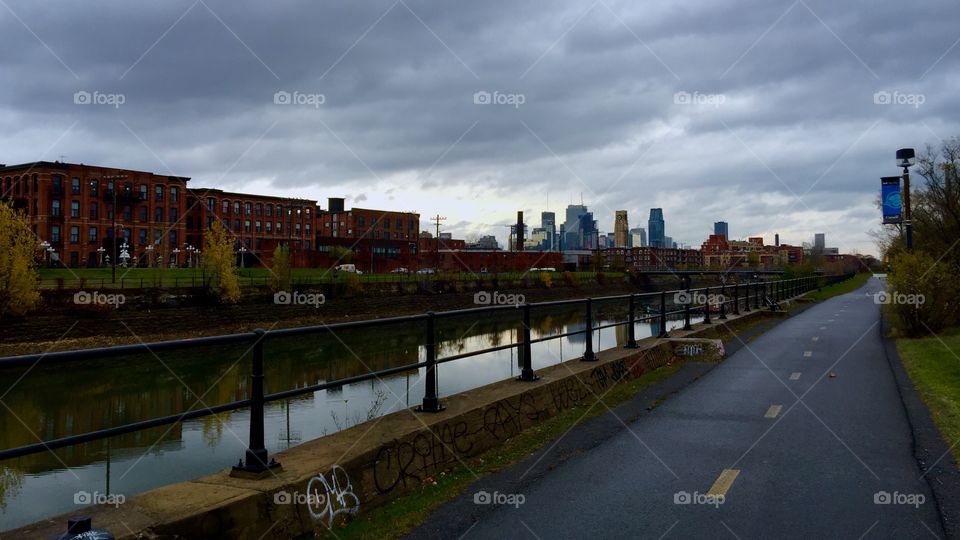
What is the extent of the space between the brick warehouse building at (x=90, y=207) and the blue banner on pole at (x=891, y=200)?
238 feet

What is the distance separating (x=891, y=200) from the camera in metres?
28.6

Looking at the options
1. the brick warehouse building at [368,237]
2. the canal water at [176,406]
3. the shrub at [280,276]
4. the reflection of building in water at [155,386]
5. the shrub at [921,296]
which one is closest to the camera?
the canal water at [176,406]

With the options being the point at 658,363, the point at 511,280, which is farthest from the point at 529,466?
the point at 511,280

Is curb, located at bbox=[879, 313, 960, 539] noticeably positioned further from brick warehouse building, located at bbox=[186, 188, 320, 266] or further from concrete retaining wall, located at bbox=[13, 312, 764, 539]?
brick warehouse building, located at bbox=[186, 188, 320, 266]

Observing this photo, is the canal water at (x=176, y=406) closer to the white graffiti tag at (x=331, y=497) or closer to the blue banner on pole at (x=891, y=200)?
the white graffiti tag at (x=331, y=497)

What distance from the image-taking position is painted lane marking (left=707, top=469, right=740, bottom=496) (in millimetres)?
6150

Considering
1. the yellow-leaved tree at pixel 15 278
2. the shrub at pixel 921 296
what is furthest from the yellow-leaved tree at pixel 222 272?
the shrub at pixel 921 296

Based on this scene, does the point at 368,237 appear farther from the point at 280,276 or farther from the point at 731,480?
the point at 731,480

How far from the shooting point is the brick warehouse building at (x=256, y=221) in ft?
322

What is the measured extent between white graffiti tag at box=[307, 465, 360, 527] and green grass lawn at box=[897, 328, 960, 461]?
635cm

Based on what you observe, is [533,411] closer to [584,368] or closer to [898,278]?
[584,368]

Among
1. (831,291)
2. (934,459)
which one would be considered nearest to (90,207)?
(831,291)

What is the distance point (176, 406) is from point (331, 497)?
1906cm

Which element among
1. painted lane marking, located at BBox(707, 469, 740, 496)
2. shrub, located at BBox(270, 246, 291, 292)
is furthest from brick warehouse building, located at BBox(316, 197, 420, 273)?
painted lane marking, located at BBox(707, 469, 740, 496)
